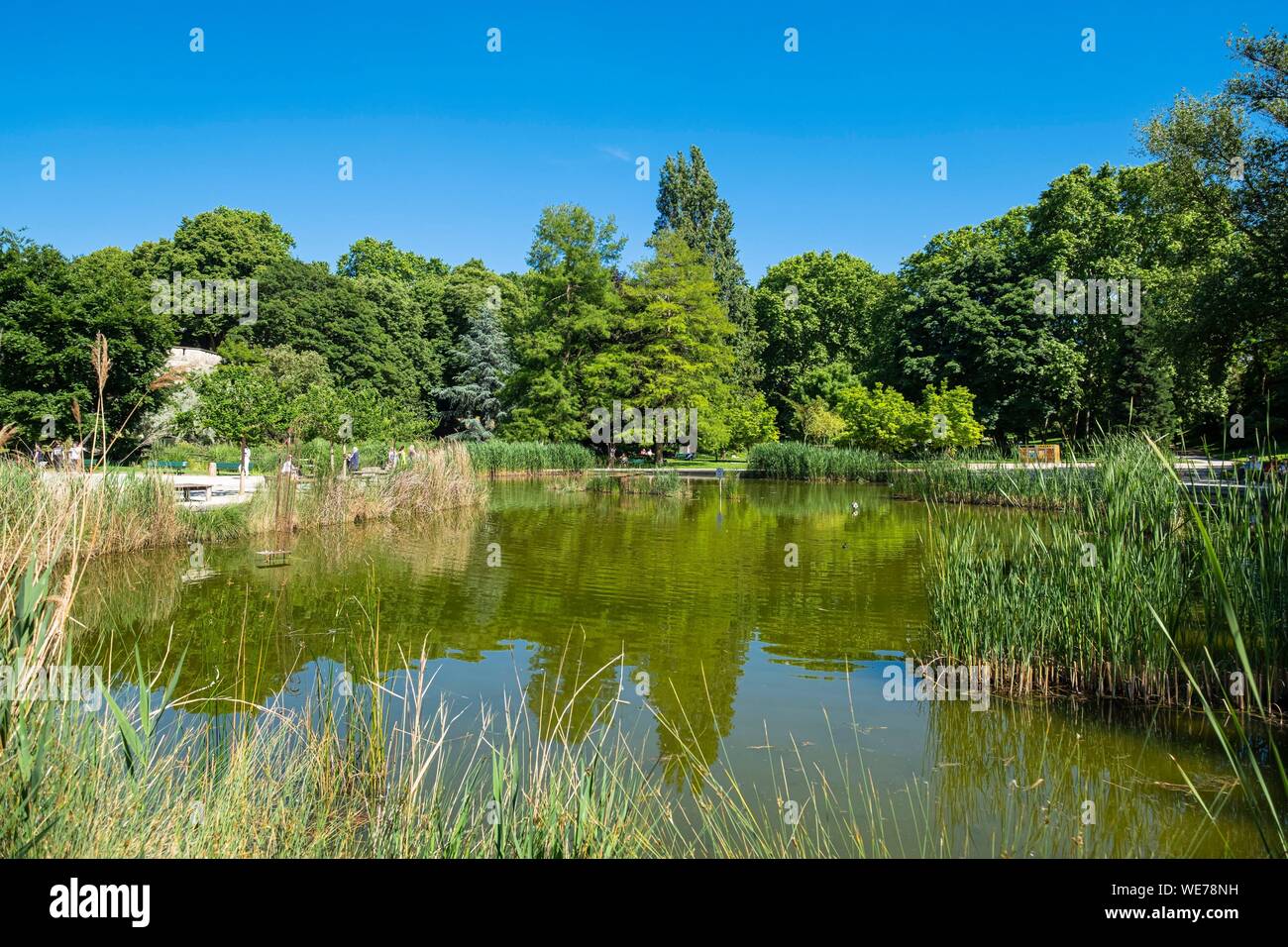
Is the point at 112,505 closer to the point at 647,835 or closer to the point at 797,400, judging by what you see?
the point at 647,835

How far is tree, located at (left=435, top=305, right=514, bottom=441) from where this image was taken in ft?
128

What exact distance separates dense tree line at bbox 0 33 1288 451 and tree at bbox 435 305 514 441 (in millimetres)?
144

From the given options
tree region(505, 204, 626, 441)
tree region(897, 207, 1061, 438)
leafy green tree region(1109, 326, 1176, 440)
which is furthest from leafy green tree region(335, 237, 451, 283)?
leafy green tree region(1109, 326, 1176, 440)

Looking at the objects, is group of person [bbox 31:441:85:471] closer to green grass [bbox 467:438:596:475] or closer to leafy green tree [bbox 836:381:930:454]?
green grass [bbox 467:438:596:475]

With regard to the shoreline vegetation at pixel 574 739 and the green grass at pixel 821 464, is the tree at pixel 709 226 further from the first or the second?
the shoreline vegetation at pixel 574 739

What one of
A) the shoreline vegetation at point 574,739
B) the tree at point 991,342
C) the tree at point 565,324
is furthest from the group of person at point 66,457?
the tree at point 991,342

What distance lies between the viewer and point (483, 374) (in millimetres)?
39562

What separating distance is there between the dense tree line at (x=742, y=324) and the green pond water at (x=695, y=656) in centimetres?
792

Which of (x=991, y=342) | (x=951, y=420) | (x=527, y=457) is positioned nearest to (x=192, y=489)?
(x=527, y=457)

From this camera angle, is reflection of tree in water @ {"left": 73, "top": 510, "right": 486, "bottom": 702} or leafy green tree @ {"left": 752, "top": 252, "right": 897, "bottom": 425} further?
leafy green tree @ {"left": 752, "top": 252, "right": 897, "bottom": 425}

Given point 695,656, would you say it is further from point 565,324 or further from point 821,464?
point 565,324

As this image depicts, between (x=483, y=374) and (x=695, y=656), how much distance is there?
33811 millimetres
